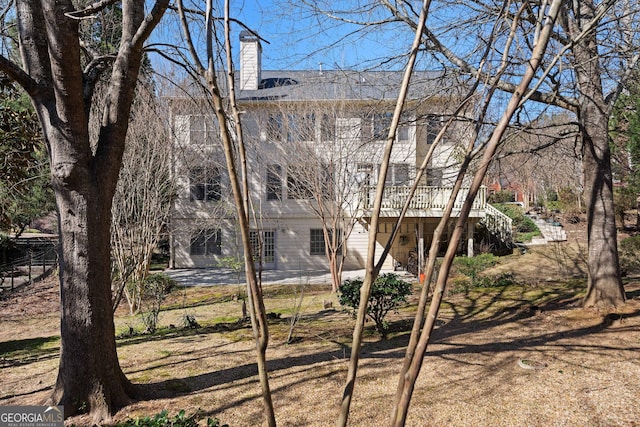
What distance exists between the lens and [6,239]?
14867mm

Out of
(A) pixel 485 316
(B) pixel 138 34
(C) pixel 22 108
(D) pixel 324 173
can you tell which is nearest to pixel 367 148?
(D) pixel 324 173

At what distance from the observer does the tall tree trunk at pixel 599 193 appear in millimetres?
6145

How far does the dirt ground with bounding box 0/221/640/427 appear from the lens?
3.58m

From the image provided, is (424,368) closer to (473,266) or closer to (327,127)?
(473,266)

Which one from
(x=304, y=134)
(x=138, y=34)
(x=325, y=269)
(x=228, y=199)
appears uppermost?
(x=304, y=134)

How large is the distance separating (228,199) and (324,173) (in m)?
3.74

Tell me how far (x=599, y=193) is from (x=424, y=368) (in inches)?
156

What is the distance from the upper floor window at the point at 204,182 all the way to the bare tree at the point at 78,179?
845cm

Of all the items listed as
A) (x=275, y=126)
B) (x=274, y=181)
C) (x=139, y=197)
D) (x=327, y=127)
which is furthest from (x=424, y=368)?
(x=274, y=181)

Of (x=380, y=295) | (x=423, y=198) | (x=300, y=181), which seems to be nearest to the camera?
(x=380, y=295)

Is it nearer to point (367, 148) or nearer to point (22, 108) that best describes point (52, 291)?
point (22, 108)

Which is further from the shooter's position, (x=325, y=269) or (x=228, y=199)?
(x=325, y=269)

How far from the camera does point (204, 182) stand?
1599 centimetres

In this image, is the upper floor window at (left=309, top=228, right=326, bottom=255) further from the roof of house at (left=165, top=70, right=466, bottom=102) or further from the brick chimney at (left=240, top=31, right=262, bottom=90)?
the brick chimney at (left=240, top=31, right=262, bottom=90)
